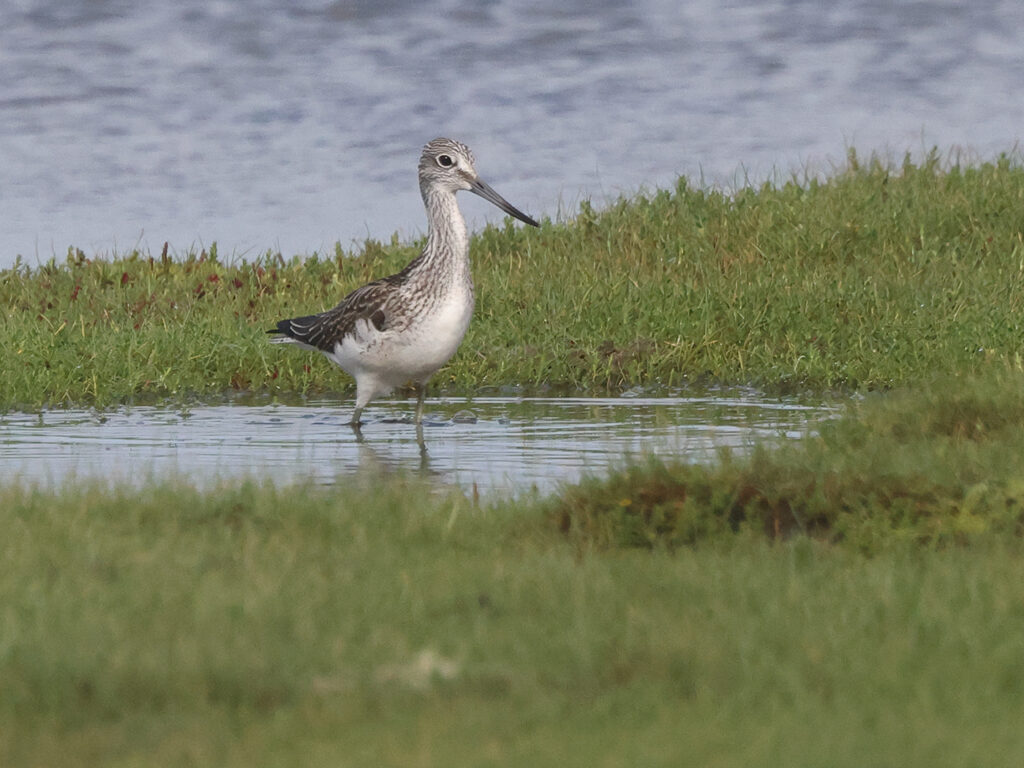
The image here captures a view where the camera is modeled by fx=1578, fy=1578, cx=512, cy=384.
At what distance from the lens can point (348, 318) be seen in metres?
12.2

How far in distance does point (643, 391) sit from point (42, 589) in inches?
339

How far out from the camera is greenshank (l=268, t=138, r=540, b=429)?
1170cm

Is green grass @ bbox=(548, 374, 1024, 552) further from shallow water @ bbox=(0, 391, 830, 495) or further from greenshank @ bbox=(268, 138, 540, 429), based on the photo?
greenshank @ bbox=(268, 138, 540, 429)

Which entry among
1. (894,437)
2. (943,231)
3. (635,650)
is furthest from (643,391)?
(635,650)

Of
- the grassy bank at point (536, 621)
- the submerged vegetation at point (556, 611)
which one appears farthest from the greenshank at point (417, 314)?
the grassy bank at point (536, 621)

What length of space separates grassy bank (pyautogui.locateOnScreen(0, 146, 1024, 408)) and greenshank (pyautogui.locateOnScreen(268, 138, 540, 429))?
239 centimetres

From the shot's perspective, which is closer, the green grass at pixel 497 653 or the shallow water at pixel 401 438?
the green grass at pixel 497 653

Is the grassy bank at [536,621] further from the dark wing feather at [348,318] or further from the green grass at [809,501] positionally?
the dark wing feather at [348,318]

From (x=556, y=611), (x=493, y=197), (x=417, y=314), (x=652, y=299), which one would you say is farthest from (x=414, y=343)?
(x=556, y=611)

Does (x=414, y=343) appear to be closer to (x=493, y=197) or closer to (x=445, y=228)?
(x=445, y=228)

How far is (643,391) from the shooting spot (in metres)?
14.2

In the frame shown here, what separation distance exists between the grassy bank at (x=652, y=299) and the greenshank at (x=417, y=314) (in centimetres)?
239

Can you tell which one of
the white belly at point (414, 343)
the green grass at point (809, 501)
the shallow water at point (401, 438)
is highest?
the white belly at point (414, 343)

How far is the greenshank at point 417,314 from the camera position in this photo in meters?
11.7
